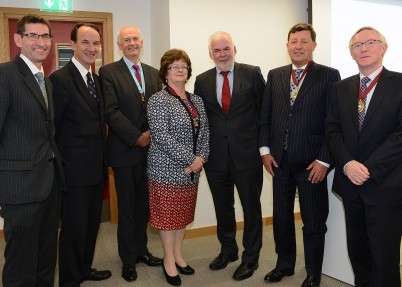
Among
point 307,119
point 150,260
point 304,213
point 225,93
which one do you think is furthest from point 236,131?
point 150,260

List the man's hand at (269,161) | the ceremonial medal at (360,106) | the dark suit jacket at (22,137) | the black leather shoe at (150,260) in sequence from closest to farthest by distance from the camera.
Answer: the dark suit jacket at (22,137) < the ceremonial medal at (360,106) < the man's hand at (269,161) < the black leather shoe at (150,260)

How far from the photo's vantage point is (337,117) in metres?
2.25

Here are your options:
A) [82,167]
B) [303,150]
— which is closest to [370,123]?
[303,150]

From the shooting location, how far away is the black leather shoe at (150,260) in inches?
123

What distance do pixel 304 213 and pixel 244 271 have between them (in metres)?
0.67

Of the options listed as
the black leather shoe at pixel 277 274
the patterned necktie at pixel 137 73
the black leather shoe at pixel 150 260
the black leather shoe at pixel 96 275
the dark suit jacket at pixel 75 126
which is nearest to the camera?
the dark suit jacket at pixel 75 126

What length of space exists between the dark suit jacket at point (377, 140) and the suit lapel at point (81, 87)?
1.58 meters

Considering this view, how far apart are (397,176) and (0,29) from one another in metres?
3.81

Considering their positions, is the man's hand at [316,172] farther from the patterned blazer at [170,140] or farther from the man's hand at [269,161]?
the patterned blazer at [170,140]

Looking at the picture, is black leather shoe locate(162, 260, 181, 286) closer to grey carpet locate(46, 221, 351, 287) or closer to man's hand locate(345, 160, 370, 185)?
grey carpet locate(46, 221, 351, 287)

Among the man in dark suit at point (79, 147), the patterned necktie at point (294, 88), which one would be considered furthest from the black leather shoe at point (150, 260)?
the patterned necktie at point (294, 88)

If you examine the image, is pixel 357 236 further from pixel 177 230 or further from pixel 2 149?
pixel 2 149

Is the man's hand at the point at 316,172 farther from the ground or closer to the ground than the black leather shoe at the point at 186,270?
farther from the ground

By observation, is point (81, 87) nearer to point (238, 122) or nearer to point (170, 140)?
point (170, 140)
